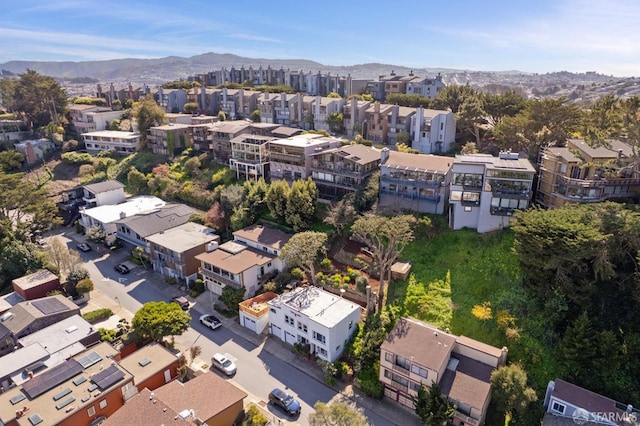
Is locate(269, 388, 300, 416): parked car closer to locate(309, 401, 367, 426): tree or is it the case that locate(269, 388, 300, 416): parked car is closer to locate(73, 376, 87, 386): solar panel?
locate(309, 401, 367, 426): tree

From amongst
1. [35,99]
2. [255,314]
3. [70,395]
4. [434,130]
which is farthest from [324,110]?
[35,99]

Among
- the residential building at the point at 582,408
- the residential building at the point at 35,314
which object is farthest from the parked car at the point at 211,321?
the residential building at the point at 582,408

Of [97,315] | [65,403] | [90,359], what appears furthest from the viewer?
[97,315]

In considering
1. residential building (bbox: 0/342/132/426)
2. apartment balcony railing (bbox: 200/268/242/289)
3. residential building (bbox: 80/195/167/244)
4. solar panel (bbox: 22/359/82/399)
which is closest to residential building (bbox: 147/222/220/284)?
apartment balcony railing (bbox: 200/268/242/289)

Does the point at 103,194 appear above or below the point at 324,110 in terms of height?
below

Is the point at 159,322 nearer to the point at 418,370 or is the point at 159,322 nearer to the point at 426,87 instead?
the point at 418,370
